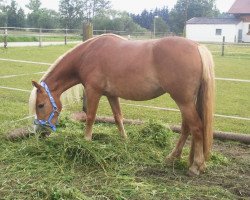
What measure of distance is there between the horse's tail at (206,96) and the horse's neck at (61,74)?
1622mm

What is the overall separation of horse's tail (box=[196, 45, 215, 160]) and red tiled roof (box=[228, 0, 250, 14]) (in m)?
44.1

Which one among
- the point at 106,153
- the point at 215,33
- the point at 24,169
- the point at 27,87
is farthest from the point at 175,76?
the point at 215,33

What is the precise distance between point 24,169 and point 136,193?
1.19 m

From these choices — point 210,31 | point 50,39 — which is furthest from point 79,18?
point 210,31

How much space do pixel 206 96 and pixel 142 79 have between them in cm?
71

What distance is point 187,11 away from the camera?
51.3 meters

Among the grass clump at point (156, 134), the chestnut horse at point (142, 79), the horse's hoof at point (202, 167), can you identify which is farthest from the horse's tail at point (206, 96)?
the grass clump at point (156, 134)

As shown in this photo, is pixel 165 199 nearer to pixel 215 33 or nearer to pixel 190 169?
pixel 190 169

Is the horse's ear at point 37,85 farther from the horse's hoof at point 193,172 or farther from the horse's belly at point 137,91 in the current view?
the horse's hoof at point 193,172

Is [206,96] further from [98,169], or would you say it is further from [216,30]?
[216,30]

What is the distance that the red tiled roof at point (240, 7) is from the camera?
146 ft

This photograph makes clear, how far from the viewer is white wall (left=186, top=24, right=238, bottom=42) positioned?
3983cm

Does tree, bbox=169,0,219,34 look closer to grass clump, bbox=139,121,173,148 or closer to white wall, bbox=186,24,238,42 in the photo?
white wall, bbox=186,24,238,42

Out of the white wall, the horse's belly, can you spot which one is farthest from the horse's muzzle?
the white wall
